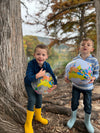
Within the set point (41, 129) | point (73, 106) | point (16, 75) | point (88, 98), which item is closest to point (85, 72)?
point (88, 98)

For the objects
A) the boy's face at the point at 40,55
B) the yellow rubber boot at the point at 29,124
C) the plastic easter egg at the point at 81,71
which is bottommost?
the yellow rubber boot at the point at 29,124

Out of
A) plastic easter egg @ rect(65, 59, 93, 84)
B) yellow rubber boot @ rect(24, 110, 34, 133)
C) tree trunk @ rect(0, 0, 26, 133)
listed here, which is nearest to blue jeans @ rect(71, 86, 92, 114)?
plastic easter egg @ rect(65, 59, 93, 84)

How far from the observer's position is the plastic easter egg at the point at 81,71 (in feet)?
5.41

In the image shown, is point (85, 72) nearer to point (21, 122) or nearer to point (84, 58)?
point (84, 58)

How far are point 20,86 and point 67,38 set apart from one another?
10.2 metres

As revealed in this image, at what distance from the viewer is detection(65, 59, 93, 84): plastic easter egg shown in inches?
64.9

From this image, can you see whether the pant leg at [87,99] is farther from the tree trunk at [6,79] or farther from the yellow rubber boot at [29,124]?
the tree trunk at [6,79]

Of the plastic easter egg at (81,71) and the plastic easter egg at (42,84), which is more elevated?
the plastic easter egg at (81,71)

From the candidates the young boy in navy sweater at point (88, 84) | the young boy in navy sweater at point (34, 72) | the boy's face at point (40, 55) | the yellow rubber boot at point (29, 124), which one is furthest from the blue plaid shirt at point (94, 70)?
the yellow rubber boot at point (29, 124)

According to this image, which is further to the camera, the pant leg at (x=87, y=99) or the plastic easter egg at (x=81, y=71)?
the pant leg at (x=87, y=99)

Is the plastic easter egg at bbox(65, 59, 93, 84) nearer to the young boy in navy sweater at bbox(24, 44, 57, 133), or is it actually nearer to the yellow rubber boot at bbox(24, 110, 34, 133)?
the young boy in navy sweater at bbox(24, 44, 57, 133)

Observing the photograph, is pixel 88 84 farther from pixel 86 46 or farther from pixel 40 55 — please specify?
A: pixel 40 55

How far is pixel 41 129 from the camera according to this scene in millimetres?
1896

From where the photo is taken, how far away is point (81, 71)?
1648mm
